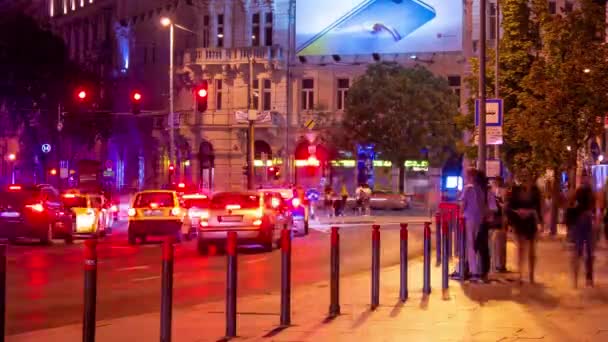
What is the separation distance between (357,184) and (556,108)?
35.3 metres

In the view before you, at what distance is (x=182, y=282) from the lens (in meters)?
19.8

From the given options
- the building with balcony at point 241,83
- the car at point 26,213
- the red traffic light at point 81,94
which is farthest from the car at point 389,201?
the car at point 26,213

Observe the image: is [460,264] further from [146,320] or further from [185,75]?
[185,75]

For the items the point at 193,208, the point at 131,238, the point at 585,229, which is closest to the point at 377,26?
the point at 193,208

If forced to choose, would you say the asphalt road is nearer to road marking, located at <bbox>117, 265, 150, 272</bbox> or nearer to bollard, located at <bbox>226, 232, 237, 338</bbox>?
road marking, located at <bbox>117, 265, 150, 272</bbox>

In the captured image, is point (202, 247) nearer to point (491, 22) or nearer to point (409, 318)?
point (409, 318)

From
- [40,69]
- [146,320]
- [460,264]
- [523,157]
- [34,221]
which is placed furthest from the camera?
[40,69]

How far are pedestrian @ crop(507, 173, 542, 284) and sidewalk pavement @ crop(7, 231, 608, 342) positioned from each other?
664mm

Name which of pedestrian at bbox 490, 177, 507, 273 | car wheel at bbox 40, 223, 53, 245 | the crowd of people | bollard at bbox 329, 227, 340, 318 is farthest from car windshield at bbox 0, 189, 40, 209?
bollard at bbox 329, 227, 340, 318

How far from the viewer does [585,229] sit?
712 inches

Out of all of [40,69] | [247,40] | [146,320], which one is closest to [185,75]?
[247,40]

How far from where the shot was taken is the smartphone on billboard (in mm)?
65188

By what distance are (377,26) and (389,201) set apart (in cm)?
1104

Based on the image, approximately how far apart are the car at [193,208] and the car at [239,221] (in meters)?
4.31
